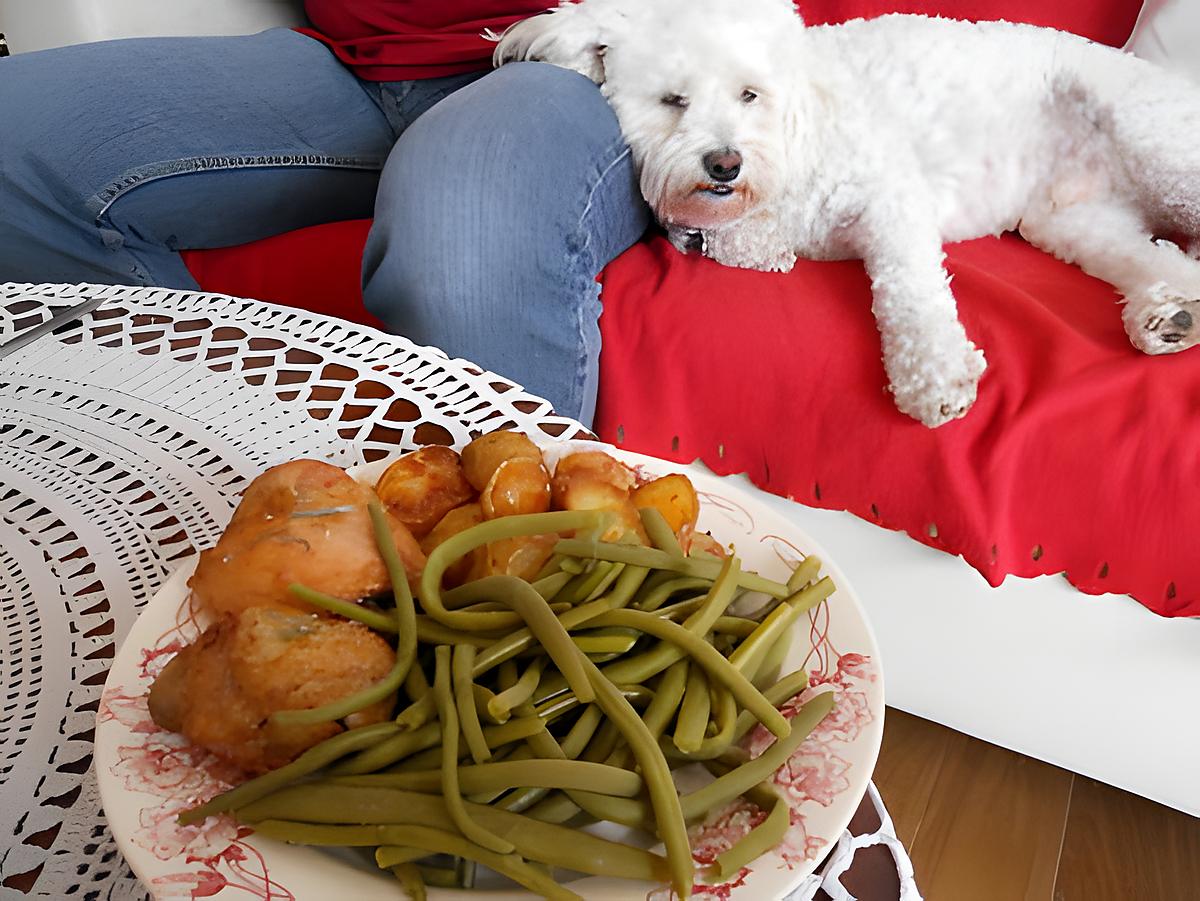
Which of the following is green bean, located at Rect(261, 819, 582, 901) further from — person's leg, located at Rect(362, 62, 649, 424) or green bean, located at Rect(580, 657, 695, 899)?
person's leg, located at Rect(362, 62, 649, 424)

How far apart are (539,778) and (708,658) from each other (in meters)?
0.08

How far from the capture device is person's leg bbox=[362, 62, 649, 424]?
0.94m

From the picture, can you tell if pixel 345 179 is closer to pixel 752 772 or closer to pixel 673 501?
pixel 673 501

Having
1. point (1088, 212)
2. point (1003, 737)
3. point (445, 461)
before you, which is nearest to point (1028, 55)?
point (1088, 212)

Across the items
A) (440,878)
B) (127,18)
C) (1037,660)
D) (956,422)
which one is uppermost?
(127,18)

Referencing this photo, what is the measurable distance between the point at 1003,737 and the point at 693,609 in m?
0.80

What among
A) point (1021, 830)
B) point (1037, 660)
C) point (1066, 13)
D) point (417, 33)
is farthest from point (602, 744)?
point (1066, 13)

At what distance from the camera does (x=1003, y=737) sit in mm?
1009

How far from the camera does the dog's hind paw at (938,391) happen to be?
0.85 m

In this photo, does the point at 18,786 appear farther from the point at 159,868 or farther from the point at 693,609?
the point at 693,609

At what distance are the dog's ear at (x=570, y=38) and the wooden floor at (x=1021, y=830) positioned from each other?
0.96 meters

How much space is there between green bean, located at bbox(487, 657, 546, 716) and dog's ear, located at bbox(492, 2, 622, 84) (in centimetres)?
94

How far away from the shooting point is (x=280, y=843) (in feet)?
1.03

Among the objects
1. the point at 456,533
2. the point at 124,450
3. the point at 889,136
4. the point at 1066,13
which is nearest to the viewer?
the point at 456,533
